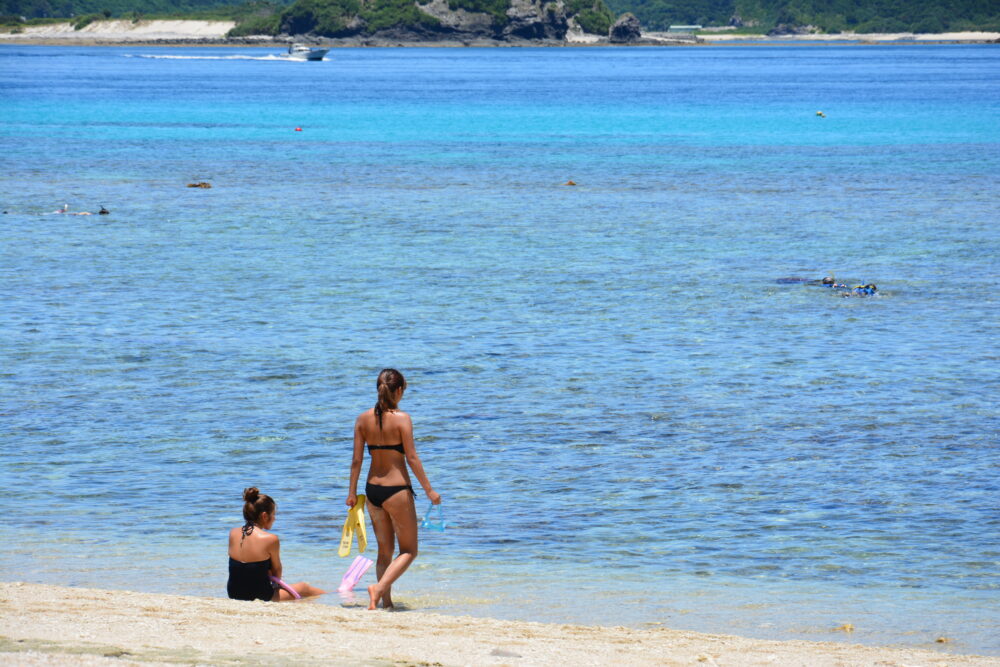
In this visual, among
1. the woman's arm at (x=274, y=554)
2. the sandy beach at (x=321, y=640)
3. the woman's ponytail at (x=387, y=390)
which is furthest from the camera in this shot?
the woman's arm at (x=274, y=554)

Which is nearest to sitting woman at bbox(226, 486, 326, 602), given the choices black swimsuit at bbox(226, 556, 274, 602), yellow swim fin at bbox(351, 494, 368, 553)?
black swimsuit at bbox(226, 556, 274, 602)

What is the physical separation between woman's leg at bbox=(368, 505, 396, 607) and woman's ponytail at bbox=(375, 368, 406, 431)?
0.74 metres

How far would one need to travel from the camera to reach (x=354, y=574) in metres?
11.2

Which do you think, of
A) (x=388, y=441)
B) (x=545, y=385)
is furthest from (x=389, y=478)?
(x=545, y=385)

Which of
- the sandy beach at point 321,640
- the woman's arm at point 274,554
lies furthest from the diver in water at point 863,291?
the woman's arm at point 274,554

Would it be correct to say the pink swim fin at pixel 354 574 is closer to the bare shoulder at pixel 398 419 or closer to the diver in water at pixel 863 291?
the bare shoulder at pixel 398 419

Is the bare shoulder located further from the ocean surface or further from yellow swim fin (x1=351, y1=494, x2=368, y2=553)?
the ocean surface

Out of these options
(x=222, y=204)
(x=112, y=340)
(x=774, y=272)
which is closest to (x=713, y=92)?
(x=222, y=204)

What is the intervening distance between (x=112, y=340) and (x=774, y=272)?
14.0m

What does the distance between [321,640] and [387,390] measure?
190 centimetres

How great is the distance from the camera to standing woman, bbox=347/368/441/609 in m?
10.1

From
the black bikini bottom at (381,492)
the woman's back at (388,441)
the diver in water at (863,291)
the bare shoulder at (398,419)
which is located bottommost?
the diver in water at (863,291)

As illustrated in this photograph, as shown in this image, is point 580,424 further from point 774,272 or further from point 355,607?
point 774,272

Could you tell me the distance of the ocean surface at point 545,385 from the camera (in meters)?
11.9
